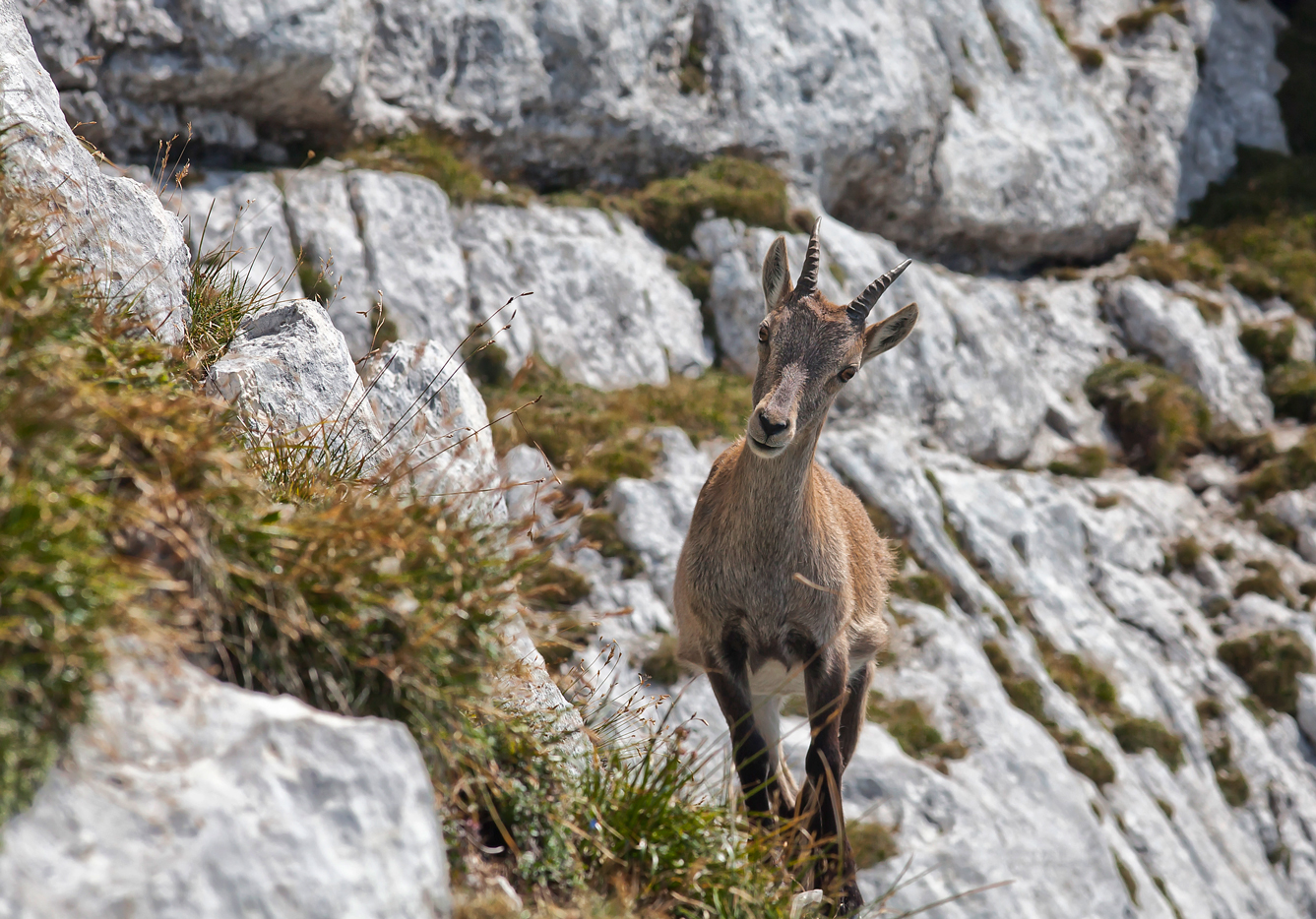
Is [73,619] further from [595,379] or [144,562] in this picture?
[595,379]

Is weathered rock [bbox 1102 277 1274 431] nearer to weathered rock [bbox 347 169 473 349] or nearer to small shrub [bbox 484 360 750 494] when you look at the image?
small shrub [bbox 484 360 750 494]

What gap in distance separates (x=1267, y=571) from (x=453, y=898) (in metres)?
28.2

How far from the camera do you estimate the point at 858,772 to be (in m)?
17.1

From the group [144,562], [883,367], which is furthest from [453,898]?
[883,367]

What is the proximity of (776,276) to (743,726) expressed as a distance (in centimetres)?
366

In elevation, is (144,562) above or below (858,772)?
above

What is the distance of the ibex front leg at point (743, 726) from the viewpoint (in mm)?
6805

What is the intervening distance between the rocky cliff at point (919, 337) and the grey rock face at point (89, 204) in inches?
4.4

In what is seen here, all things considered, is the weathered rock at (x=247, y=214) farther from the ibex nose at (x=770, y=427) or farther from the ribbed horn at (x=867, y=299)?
the ibex nose at (x=770, y=427)

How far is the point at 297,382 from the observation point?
686 cm

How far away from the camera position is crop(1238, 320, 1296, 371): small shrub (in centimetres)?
3316

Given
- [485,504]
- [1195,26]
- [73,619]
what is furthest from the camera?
[1195,26]

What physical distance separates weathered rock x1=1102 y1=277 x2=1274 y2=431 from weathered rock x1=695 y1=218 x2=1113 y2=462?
1290mm

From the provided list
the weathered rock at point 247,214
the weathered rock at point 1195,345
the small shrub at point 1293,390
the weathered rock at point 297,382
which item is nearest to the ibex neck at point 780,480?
the weathered rock at point 297,382
